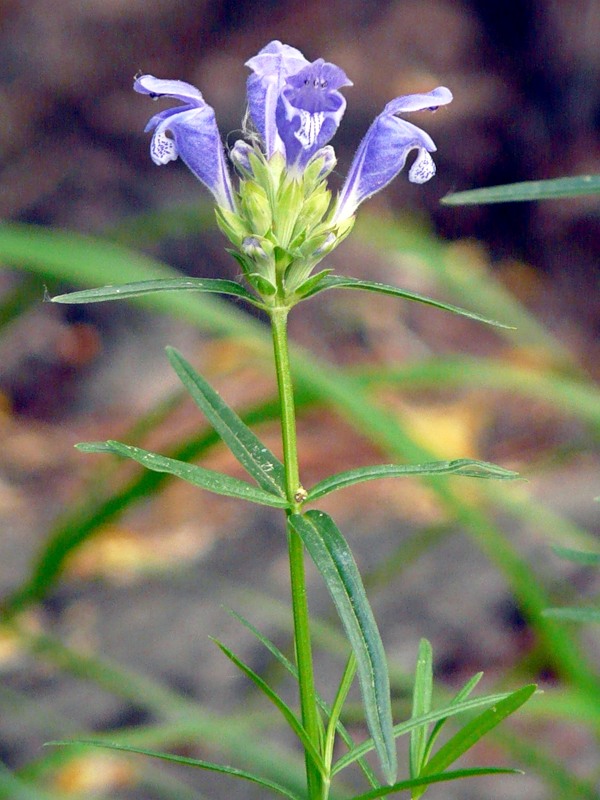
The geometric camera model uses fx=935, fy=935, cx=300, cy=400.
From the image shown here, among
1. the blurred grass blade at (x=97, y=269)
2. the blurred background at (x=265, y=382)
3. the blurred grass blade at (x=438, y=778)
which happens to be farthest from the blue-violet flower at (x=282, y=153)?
the blurred grass blade at (x=97, y=269)

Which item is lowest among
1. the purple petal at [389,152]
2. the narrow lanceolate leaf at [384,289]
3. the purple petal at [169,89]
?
the narrow lanceolate leaf at [384,289]

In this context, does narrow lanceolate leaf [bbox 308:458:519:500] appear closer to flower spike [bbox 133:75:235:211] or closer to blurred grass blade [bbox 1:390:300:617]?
flower spike [bbox 133:75:235:211]

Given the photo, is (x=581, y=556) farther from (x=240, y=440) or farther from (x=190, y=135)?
(x=190, y=135)

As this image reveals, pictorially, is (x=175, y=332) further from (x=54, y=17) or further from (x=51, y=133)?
(x=54, y=17)

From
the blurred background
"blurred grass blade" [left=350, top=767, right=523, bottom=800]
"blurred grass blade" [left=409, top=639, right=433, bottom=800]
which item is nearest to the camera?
"blurred grass blade" [left=350, top=767, right=523, bottom=800]

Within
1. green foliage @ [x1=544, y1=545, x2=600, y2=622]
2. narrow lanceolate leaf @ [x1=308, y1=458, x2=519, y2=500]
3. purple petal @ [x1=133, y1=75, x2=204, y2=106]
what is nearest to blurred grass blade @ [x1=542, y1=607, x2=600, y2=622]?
green foliage @ [x1=544, y1=545, x2=600, y2=622]

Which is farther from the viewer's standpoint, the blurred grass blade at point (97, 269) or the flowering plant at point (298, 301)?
the blurred grass blade at point (97, 269)

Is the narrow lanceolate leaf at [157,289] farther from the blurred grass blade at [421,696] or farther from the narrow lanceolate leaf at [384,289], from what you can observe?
the blurred grass blade at [421,696]
